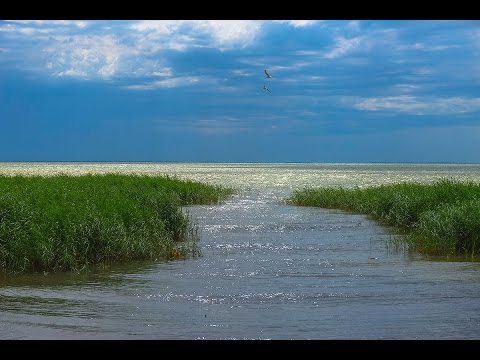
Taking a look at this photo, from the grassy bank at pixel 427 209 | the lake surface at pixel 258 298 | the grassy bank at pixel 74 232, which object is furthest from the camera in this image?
the grassy bank at pixel 427 209

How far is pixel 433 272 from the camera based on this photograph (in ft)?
47.4

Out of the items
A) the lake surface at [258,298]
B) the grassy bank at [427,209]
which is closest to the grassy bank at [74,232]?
the lake surface at [258,298]

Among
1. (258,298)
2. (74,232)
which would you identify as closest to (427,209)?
(258,298)

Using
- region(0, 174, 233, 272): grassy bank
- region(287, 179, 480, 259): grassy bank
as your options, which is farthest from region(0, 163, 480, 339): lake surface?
region(287, 179, 480, 259): grassy bank

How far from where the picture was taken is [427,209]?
72.0 ft

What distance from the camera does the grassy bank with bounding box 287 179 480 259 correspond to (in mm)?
16812

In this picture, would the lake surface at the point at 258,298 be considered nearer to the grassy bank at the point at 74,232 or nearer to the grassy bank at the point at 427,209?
the grassy bank at the point at 74,232

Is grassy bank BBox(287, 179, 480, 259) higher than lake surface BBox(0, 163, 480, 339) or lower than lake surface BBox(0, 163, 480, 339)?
higher

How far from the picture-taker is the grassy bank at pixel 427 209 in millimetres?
16812

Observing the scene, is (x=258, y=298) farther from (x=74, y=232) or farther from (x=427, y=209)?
(x=427, y=209)

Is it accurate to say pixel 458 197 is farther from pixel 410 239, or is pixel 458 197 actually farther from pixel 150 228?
pixel 150 228

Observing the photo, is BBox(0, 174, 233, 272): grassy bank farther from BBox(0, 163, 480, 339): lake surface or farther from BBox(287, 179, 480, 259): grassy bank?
BBox(287, 179, 480, 259): grassy bank
